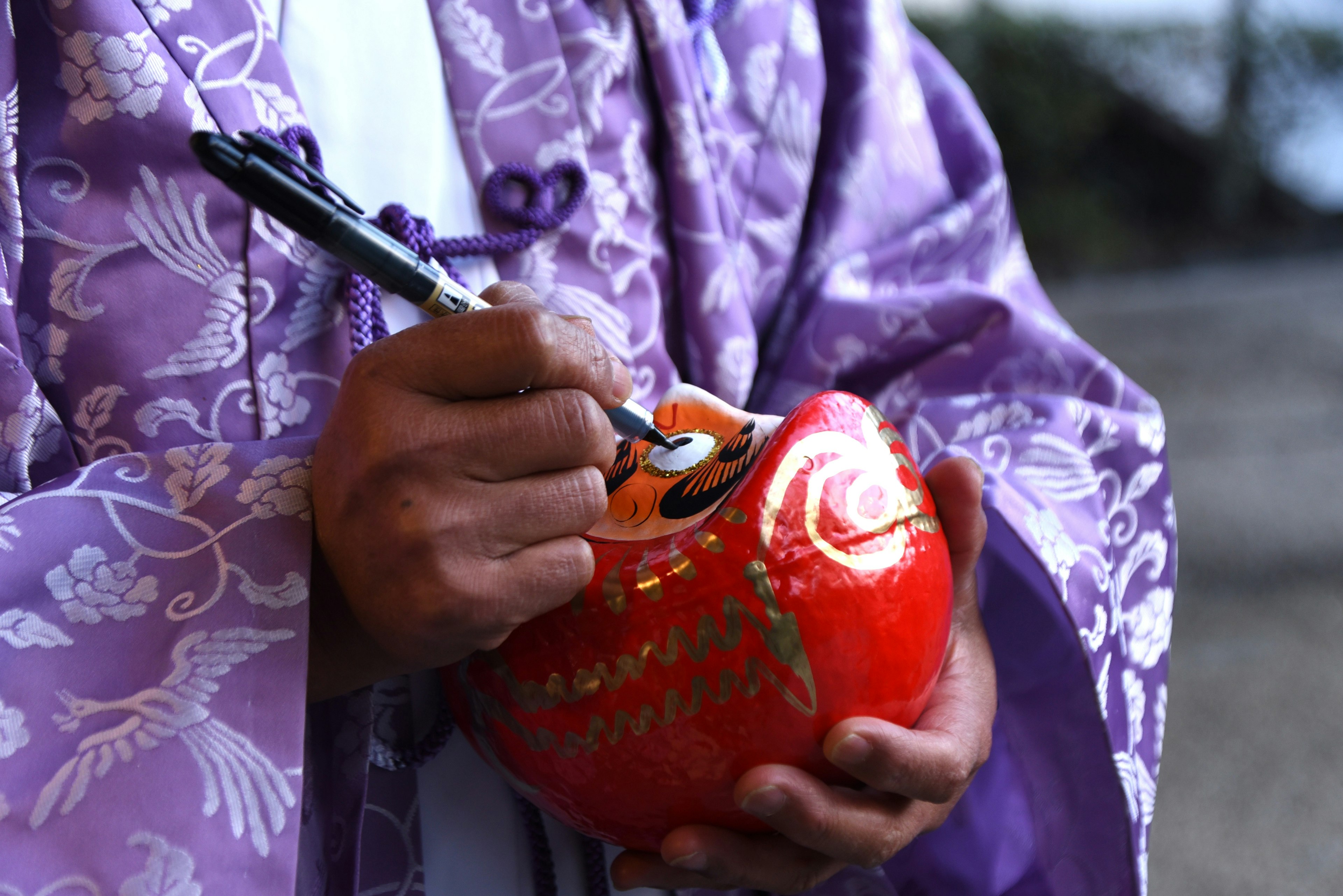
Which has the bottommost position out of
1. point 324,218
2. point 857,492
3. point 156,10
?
point 857,492

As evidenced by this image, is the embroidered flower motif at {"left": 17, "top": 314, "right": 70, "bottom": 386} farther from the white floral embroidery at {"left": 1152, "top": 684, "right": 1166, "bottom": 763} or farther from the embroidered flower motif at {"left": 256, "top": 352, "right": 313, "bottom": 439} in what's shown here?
the white floral embroidery at {"left": 1152, "top": 684, "right": 1166, "bottom": 763}

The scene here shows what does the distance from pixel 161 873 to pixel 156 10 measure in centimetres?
50

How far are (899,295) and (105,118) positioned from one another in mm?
623

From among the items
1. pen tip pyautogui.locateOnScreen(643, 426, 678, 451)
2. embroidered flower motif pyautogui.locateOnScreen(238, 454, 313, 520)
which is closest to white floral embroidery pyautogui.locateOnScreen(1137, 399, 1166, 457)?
pen tip pyautogui.locateOnScreen(643, 426, 678, 451)

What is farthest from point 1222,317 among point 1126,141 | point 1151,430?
point 1151,430

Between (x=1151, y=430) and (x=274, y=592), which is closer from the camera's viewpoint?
(x=274, y=592)

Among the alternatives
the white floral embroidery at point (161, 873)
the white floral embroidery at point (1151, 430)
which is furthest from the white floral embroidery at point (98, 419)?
the white floral embroidery at point (1151, 430)

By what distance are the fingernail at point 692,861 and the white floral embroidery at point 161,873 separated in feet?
0.82

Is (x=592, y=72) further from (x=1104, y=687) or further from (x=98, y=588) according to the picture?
(x=1104, y=687)

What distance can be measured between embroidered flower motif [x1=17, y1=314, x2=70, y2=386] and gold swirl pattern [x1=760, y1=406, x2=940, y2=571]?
1.38 ft

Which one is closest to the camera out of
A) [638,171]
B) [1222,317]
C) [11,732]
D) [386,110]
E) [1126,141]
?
[11,732]

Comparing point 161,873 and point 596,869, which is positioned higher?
point 161,873

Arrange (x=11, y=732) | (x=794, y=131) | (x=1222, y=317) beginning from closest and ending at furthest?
(x=11, y=732) < (x=794, y=131) < (x=1222, y=317)

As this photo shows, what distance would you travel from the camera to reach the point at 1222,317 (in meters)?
4.50
